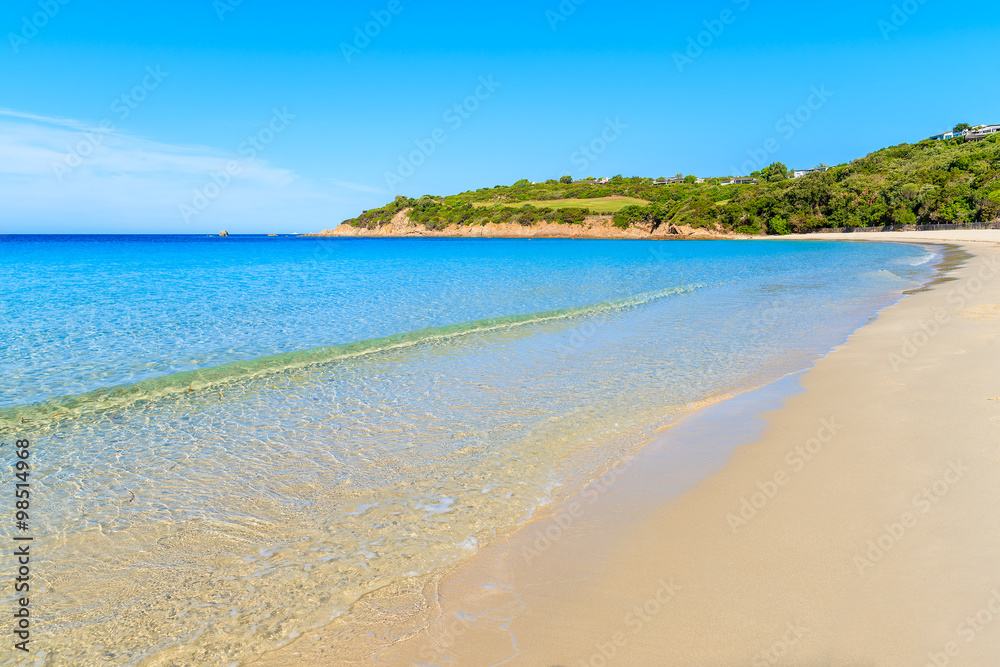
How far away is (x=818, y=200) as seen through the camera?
94625 mm

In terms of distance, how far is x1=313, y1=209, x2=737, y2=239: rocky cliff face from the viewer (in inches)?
4656

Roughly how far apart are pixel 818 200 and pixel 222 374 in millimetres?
106418

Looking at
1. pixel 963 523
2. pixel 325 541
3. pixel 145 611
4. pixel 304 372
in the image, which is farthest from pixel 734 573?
pixel 304 372

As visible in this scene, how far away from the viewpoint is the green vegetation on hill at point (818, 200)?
73.8 meters

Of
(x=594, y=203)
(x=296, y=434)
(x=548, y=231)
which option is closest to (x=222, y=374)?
(x=296, y=434)

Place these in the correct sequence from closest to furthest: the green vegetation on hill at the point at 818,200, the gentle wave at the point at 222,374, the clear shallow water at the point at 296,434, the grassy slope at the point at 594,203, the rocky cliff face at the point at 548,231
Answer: the clear shallow water at the point at 296,434, the gentle wave at the point at 222,374, the green vegetation on hill at the point at 818,200, the rocky cliff face at the point at 548,231, the grassy slope at the point at 594,203

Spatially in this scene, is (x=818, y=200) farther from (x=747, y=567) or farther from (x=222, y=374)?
(x=747, y=567)

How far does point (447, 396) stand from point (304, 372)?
2913 mm

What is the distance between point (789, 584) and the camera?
315 centimetres

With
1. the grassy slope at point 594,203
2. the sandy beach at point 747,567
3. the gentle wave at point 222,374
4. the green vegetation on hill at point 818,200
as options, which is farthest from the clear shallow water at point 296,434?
the grassy slope at point 594,203

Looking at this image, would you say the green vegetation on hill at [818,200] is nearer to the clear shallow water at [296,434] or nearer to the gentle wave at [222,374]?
the clear shallow water at [296,434]

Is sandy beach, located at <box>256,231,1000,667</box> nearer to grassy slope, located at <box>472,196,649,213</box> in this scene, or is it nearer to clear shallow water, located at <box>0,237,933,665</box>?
clear shallow water, located at <box>0,237,933,665</box>

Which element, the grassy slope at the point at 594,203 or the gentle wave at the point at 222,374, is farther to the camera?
the grassy slope at the point at 594,203

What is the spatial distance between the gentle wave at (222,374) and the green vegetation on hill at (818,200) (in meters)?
79.4
